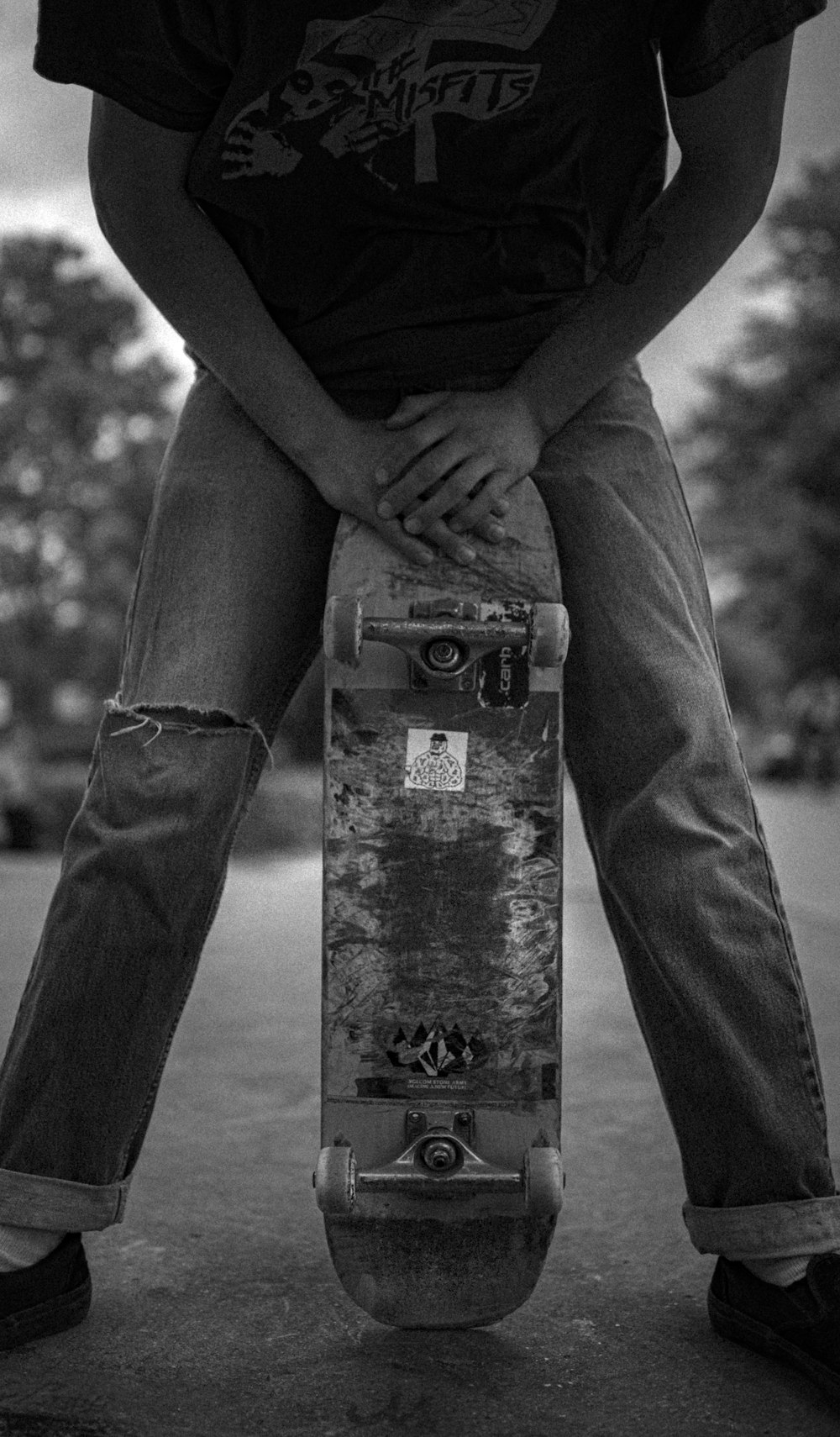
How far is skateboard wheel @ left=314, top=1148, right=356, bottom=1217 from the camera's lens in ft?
5.33

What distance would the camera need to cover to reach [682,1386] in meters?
1.64

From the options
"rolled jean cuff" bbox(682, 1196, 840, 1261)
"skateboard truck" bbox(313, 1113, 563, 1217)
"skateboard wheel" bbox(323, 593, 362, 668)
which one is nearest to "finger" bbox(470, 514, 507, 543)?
"skateboard wheel" bbox(323, 593, 362, 668)

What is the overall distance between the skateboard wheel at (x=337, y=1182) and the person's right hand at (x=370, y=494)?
30.4 inches

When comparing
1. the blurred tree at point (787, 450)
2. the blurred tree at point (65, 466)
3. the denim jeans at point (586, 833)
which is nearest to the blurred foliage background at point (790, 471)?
the blurred tree at point (787, 450)

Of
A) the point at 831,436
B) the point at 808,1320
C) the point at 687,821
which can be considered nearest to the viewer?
the point at 808,1320

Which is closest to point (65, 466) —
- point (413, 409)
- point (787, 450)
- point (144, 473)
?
point (144, 473)

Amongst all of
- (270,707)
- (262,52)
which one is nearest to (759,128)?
(262,52)

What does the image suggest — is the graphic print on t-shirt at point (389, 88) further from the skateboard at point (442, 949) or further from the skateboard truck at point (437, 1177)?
the skateboard truck at point (437, 1177)

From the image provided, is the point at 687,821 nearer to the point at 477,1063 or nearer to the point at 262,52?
the point at 477,1063

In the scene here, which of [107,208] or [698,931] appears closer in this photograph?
[698,931]

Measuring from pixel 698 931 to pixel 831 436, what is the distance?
69.0 ft

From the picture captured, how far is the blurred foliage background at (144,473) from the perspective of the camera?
2070 centimetres

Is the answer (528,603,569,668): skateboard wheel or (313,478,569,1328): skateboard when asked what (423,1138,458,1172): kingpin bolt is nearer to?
(313,478,569,1328): skateboard

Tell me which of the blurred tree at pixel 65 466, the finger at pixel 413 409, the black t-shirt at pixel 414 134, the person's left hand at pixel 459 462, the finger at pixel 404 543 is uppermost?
the blurred tree at pixel 65 466
